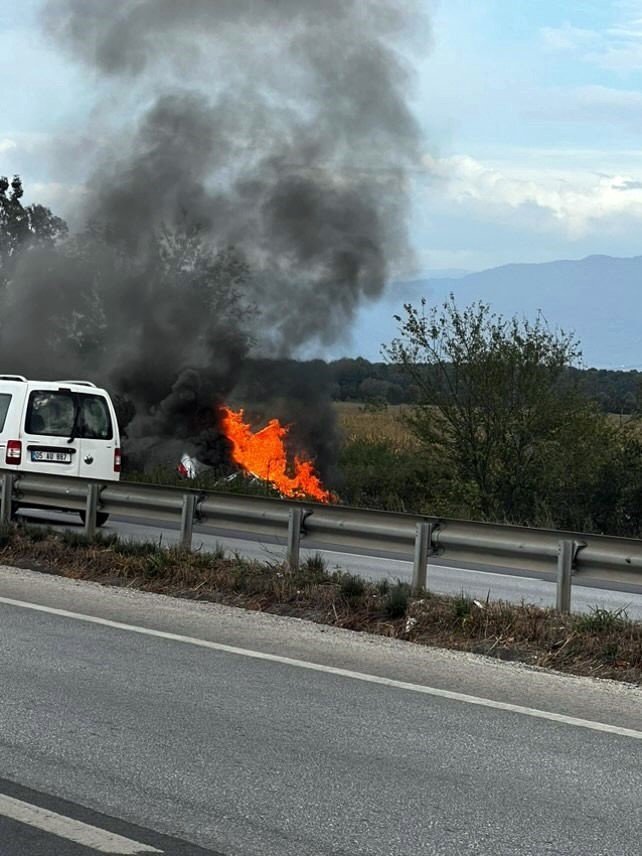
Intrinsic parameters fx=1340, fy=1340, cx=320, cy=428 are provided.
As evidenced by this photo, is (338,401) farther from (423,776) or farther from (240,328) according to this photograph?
(423,776)

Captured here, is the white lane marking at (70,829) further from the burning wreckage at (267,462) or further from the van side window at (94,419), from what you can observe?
the burning wreckage at (267,462)

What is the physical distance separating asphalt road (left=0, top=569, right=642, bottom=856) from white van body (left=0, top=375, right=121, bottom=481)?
27.4 feet

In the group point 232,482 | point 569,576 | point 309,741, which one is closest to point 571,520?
point 232,482

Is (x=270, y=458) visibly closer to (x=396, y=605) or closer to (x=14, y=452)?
(x=14, y=452)

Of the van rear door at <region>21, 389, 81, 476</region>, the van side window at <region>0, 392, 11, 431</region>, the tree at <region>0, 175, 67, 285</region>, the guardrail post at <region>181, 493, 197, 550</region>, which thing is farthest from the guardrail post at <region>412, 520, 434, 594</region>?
the tree at <region>0, 175, 67, 285</region>

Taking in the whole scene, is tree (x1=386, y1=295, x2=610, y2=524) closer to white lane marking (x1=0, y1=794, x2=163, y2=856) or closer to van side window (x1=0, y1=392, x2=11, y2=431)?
van side window (x1=0, y1=392, x2=11, y2=431)

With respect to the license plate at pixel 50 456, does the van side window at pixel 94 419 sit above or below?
above

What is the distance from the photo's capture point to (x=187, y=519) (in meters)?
12.6

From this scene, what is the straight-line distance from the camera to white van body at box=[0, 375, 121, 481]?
17.7 meters

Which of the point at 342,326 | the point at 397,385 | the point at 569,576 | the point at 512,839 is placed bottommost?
the point at 512,839

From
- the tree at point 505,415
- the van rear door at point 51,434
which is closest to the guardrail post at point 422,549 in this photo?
the van rear door at point 51,434

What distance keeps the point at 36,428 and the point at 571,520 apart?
605 inches

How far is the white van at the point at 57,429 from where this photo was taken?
17672 mm

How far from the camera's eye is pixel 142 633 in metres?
A: 9.29
